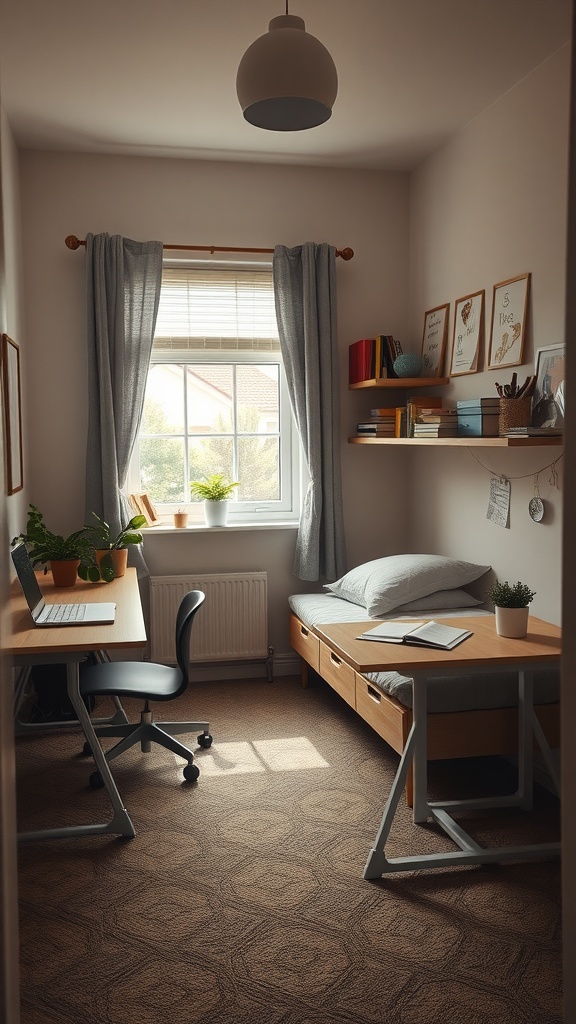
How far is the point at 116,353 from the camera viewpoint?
14.5 feet

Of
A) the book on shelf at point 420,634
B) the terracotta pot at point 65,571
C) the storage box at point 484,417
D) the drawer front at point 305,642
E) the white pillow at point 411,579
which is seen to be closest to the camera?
the book on shelf at point 420,634

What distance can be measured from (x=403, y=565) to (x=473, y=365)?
102cm

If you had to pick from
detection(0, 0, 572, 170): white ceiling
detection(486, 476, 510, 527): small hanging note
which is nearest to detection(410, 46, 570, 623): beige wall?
detection(486, 476, 510, 527): small hanging note

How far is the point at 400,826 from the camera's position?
2.93 metres

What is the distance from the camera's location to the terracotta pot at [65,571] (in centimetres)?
358

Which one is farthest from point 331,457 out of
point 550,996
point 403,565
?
point 550,996

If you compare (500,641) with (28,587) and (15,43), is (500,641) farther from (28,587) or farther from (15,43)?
(15,43)

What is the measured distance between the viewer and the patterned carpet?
2.02m

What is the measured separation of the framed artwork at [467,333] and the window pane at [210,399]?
1351 millimetres

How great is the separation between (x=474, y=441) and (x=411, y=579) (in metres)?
0.85

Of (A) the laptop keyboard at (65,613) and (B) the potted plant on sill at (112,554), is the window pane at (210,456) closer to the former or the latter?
(B) the potted plant on sill at (112,554)

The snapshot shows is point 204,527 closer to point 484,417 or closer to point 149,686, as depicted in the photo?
point 149,686

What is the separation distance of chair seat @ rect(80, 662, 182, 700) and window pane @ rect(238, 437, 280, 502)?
1.61 metres

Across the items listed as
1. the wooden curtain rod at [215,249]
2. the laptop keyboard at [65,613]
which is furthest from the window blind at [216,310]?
the laptop keyboard at [65,613]
